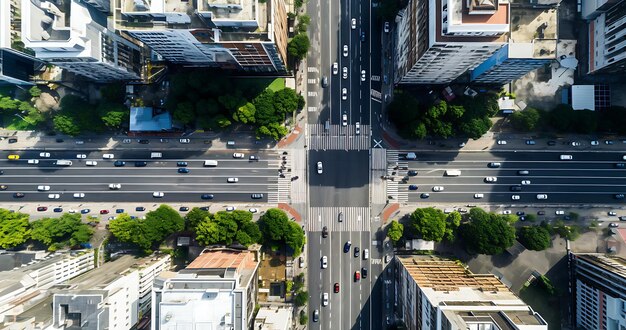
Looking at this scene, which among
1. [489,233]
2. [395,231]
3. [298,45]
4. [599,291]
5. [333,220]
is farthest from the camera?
[333,220]

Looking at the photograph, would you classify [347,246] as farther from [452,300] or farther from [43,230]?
[43,230]

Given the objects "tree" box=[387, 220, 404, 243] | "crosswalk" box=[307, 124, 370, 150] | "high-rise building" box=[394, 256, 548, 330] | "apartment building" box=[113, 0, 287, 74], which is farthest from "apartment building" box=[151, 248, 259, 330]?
"apartment building" box=[113, 0, 287, 74]

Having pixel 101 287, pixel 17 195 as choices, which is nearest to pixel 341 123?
pixel 101 287

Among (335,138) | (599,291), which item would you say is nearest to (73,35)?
(335,138)

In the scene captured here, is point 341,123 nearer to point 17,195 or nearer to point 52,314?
point 52,314

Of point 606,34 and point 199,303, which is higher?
point 606,34
